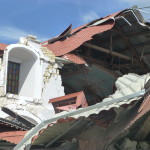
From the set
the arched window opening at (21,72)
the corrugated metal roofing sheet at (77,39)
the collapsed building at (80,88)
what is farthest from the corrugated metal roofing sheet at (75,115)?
the corrugated metal roofing sheet at (77,39)

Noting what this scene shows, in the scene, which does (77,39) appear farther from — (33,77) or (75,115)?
(75,115)

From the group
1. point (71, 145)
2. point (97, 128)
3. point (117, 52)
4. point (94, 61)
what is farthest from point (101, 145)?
point (117, 52)

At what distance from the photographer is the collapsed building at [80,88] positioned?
22.9ft

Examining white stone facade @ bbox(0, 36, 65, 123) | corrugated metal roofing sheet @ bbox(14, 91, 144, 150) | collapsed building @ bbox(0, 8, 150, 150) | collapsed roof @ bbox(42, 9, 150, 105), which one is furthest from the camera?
collapsed roof @ bbox(42, 9, 150, 105)

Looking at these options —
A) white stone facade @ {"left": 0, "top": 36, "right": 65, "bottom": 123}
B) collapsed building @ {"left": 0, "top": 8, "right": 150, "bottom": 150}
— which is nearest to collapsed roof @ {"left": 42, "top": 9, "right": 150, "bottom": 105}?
collapsed building @ {"left": 0, "top": 8, "right": 150, "bottom": 150}

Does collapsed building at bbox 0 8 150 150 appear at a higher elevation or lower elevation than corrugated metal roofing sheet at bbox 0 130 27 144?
higher

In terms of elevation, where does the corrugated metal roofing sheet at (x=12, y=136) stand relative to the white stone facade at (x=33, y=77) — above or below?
below

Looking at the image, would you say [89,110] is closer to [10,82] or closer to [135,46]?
[10,82]

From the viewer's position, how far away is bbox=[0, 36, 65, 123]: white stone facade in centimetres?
1231

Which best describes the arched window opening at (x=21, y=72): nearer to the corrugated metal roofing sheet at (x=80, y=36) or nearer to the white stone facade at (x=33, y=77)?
the white stone facade at (x=33, y=77)

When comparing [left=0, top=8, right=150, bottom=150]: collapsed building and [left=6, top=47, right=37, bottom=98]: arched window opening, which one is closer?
[left=0, top=8, right=150, bottom=150]: collapsed building

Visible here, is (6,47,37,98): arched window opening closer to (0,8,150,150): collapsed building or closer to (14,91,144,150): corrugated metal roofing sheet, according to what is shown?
(0,8,150,150): collapsed building

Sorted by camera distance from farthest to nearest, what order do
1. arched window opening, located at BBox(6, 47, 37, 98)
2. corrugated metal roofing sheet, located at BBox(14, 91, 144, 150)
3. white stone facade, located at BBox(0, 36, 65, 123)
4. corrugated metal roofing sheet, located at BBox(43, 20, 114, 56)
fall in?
corrugated metal roofing sheet, located at BBox(43, 20, 114, 56), arched window opening, located at BBox(6, 47, 37, 98), white stone facade, located at BBox(0, 36, 65, 123), corrugated metal roofing sheet, located at BBox(14, 91, 144, 150)

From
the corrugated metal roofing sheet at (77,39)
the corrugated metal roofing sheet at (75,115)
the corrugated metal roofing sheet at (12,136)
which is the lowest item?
the corrugated metal roofing sheet at (12,136)
